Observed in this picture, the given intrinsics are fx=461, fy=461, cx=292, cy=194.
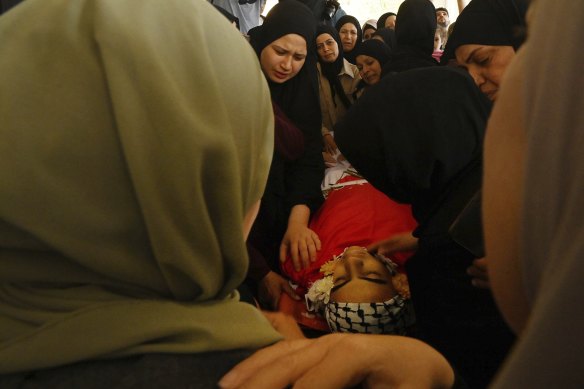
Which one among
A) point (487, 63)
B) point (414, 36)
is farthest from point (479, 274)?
point (414, 36)

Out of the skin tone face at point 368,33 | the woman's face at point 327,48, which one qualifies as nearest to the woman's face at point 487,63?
the woman's face at point 327,48

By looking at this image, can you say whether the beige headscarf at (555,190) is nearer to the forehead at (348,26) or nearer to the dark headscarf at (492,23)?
the dark headscarf at (492,23)

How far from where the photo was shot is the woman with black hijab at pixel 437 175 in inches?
37.2

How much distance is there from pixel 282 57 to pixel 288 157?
59 centimetres

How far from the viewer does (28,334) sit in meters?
0.46

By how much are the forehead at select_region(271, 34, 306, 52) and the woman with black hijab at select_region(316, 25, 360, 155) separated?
2.75 feet

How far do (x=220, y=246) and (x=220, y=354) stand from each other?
0.12 m

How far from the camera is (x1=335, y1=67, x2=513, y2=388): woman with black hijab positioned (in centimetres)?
94

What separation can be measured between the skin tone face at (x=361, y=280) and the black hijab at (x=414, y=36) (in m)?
1.61

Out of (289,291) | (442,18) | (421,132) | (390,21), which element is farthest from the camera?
(442,18)

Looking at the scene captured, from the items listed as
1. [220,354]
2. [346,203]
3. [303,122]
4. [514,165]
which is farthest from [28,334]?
[303,122]

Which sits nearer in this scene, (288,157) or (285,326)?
(285,326)

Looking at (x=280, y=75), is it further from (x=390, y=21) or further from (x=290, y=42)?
(x=390, y=21)

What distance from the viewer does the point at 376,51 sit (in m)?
3.27
